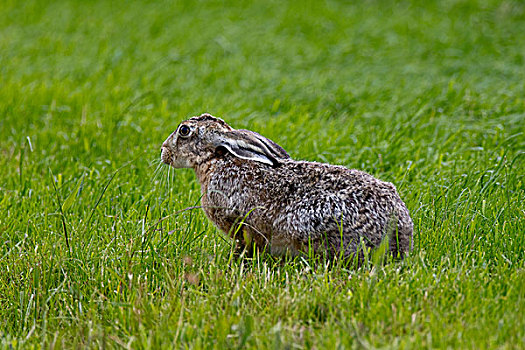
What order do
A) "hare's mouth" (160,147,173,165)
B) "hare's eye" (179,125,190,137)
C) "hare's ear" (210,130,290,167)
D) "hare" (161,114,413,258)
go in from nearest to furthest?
"hare" (161,114,413,258) → "hare's ear" (210,130,290,167) → "hare's eye" (179,125,190,137) → "hare's mouth" (160,147,173,165)

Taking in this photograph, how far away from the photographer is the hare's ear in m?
4.74

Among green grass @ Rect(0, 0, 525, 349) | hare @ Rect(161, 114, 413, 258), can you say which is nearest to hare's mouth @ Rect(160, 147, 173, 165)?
hare @ Rect(161, 114, 413, 258)

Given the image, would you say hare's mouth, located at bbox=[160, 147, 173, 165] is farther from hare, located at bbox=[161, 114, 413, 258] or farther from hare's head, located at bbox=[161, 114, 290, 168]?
hare, located at bbox=[161, 114, 413, 258]

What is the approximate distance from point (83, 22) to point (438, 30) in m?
6.68

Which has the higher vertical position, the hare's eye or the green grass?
the hare's eye

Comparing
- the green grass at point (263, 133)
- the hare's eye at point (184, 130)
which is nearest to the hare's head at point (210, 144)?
the hare's eye at point (184, 130)

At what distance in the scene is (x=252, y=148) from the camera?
187 inches

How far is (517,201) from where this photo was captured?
525 cm

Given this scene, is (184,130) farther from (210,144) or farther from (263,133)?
(263,133)

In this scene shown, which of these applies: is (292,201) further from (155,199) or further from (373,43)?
(373,43)

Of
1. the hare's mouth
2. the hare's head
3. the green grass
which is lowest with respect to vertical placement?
the green grass

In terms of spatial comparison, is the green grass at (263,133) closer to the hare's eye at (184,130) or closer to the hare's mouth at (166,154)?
the hare's mouth at (166,154)

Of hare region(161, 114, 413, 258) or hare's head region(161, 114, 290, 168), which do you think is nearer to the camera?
hare region(161, 114, 413, 258)

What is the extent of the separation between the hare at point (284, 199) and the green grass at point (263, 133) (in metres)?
0.17
